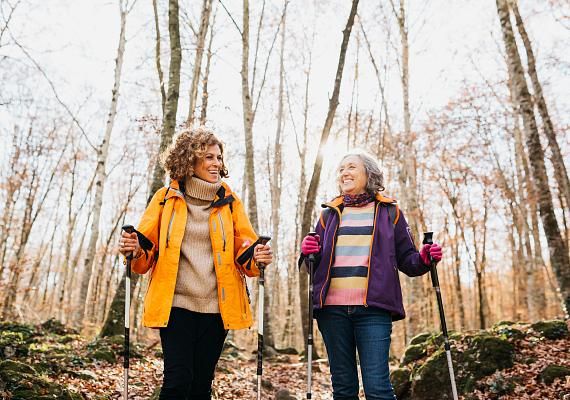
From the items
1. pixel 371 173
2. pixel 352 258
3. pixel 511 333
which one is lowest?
pixel 511 333

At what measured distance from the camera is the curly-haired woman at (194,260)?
9.38 ft

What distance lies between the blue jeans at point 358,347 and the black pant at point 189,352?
0.77 m

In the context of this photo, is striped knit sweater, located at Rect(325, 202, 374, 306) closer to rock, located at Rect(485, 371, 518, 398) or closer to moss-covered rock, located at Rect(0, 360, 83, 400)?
moss-covered rock, located at Rect(0, 360, 83, 400)

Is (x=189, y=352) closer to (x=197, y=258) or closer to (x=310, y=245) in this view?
(x=197, y=258)

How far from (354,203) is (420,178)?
19270 millimetres

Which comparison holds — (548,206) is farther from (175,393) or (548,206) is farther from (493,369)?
(175,393)

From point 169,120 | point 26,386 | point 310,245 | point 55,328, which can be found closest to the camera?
point 310,245

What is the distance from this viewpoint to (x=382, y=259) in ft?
10.7

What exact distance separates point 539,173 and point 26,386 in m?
7.77

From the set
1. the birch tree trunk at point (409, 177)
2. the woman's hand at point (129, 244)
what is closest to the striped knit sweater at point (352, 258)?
the woman's hand at point (129, 244)

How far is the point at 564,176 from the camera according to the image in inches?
421

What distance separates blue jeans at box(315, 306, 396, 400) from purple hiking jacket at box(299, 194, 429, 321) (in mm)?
101

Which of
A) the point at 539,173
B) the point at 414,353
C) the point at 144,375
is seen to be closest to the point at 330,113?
the point at 539,173

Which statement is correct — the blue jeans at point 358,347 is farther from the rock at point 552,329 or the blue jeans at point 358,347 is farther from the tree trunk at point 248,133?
the tree trunk at point 248,133
